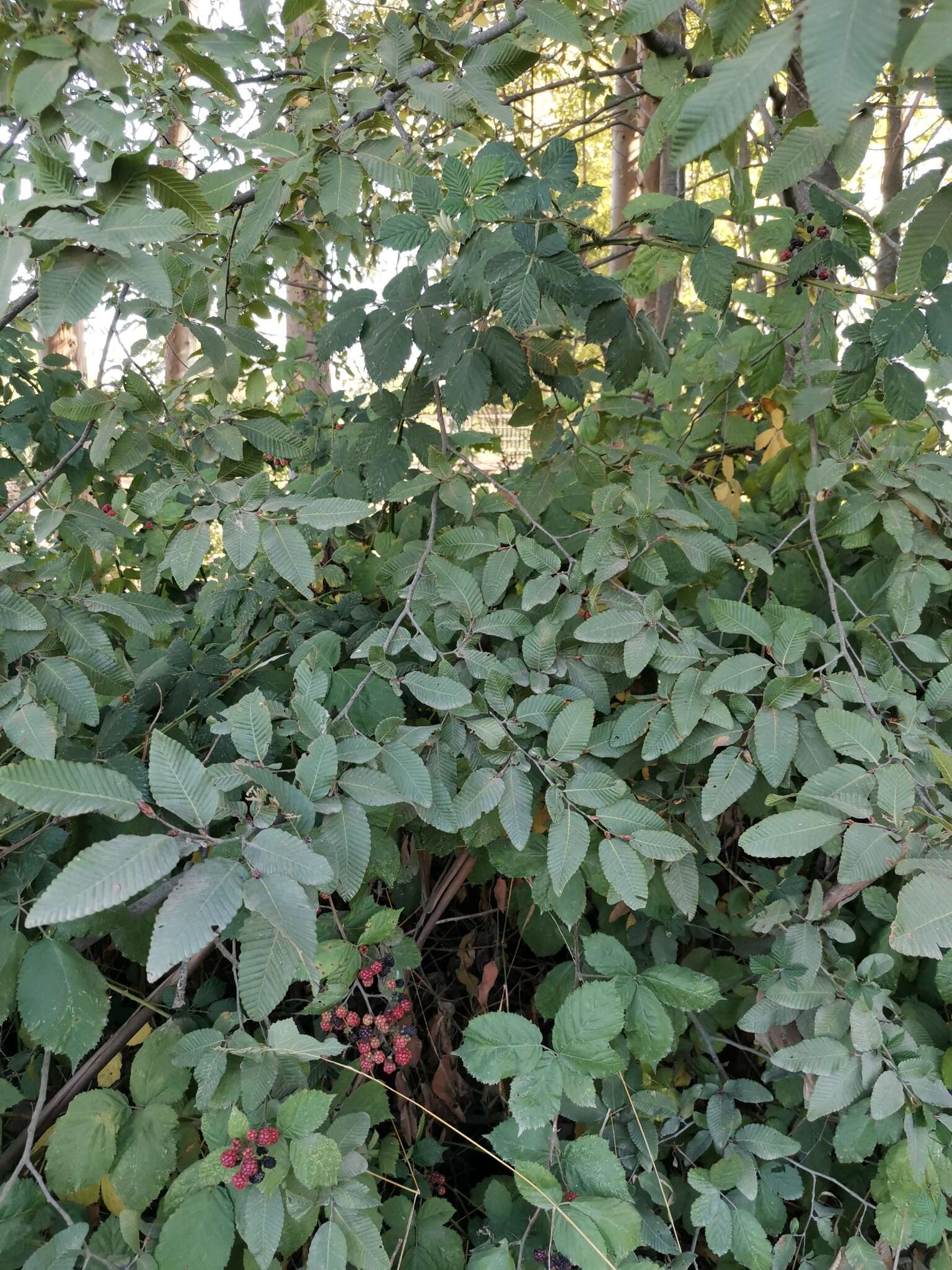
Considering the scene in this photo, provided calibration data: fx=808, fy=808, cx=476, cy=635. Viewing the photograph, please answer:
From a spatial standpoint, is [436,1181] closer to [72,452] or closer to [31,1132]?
[31,1132]

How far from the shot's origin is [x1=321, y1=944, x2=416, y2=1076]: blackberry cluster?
0.93 m

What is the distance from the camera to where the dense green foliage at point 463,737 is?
78 centimetres

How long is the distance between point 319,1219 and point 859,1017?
68 centimetres

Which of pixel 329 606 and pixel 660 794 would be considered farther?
pixel 329 606

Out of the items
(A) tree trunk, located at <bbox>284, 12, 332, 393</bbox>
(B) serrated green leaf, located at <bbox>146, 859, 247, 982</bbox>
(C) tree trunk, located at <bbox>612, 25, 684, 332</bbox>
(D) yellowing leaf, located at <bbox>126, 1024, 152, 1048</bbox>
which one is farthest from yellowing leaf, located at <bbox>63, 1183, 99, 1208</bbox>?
(C) tree trunk, located at <bbox>612, 25, 684, 332</bbox>

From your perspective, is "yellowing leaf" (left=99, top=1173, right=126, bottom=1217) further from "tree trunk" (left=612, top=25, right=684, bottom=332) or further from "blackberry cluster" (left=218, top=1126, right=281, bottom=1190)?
"tree trunk" (left=612, top=25, right=684, bottom=332)

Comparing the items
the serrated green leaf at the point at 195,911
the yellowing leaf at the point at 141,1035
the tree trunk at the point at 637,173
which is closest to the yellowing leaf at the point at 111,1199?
the yellowing leaf at the point at 141,1035

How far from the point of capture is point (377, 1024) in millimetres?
953

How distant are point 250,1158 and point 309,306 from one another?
2.64m

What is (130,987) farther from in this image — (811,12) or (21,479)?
(811,12)

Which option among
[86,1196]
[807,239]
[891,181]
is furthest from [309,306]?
[86,1196]

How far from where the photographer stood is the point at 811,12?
1.41ft

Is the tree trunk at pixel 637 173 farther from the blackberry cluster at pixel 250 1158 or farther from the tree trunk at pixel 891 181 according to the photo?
the blackberry cluster at pixel 250 1158

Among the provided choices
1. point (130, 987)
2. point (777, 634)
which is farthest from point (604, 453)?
point (130, 987)
